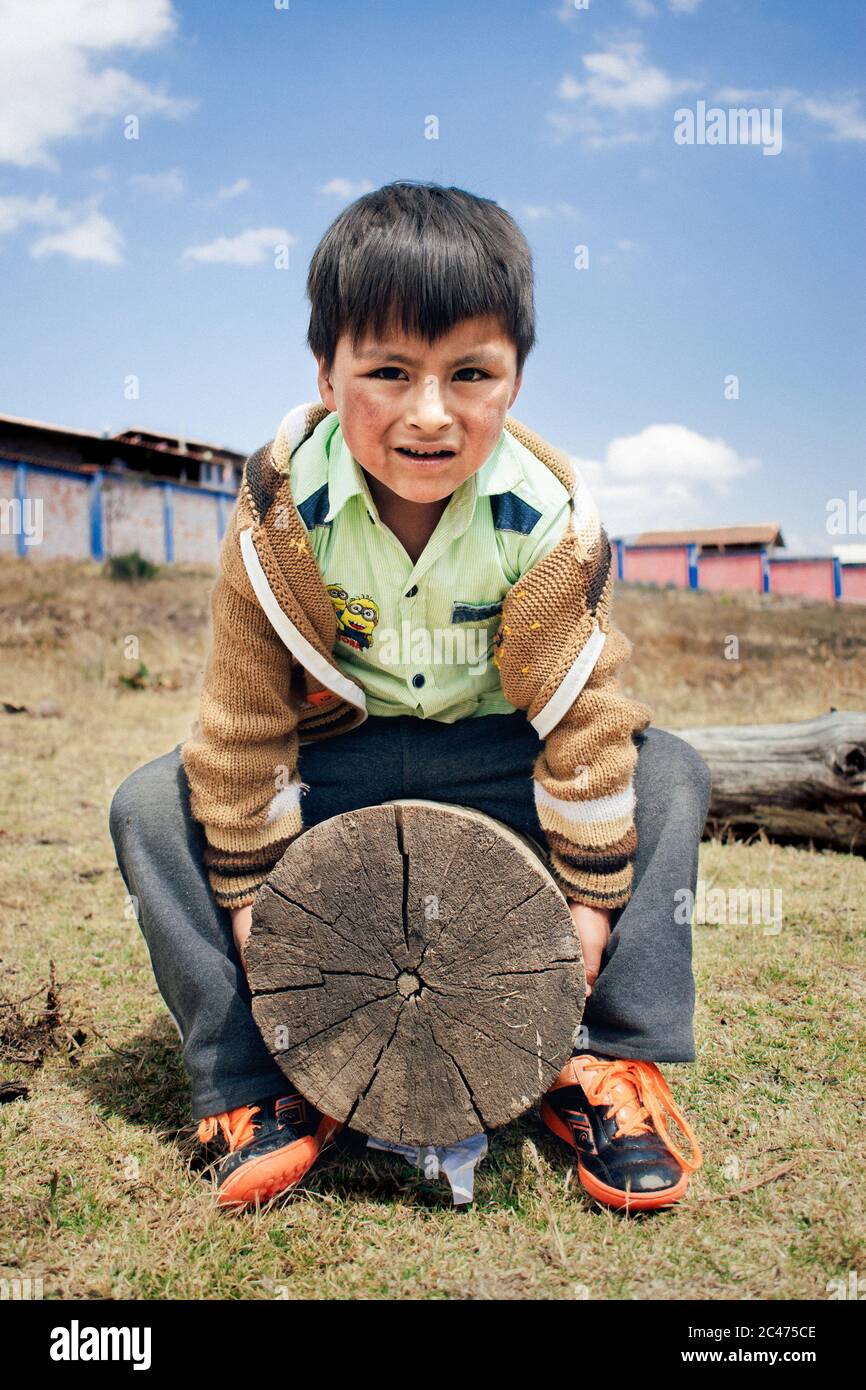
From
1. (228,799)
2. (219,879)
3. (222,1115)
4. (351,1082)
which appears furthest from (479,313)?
(222,1115)

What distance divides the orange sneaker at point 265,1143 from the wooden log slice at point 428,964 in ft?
0.43

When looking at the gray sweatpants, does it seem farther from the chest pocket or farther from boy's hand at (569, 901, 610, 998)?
the chest pocket

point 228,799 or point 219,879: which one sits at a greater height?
point 228,799

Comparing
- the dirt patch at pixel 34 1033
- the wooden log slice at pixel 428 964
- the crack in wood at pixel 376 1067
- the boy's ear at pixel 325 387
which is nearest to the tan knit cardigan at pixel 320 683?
the boy's ear at pixel 325 387

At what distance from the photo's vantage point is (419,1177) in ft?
6.49

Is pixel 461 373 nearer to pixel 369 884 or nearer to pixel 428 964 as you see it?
pixel 369 884

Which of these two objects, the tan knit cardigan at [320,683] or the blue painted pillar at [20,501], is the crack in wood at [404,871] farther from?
the blue painted pillar at [20,501]

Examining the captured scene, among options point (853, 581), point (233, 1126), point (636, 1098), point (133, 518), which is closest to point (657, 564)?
point (853, 581)

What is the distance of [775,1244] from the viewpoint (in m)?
1.74

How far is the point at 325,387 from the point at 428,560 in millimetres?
415

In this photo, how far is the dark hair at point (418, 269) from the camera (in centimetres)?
176

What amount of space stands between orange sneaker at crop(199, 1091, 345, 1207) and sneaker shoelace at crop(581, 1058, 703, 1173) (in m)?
0.55
